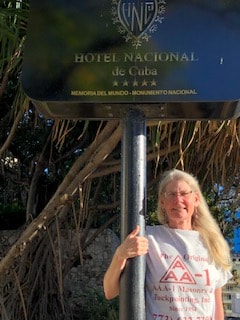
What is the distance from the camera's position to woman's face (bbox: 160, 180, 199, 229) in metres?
2.07

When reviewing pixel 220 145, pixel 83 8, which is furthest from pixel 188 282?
pixel 220 145

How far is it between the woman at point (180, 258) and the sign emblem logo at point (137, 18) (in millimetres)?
587

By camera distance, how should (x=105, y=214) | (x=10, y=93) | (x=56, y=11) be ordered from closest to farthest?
(x=56, y=11), (x=10, y=93), (x=105, y=214)

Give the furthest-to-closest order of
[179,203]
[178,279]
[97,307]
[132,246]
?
1. [97,307]
2. [179,203]
3. [178,279]
4. [132,246]

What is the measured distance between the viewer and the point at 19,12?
11.1 feet

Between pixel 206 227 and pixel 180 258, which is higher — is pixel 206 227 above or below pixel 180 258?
above

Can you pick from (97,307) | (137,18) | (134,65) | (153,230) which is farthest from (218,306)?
(97,307)

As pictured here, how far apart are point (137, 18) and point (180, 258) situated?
85 cm

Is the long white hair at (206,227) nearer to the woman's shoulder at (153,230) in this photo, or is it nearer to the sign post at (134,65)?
the woman's shoulder at (153,230)

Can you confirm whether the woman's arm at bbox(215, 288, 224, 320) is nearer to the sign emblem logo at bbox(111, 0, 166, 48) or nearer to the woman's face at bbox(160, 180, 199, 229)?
the woman's face at bbox(160, 180, 199, 229)

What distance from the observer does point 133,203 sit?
1789 mm

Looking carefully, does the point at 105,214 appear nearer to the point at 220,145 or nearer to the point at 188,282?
the point at 220,145

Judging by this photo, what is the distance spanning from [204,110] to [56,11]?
24.3 inches

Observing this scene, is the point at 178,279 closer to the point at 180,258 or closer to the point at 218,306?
the point at 180,258
